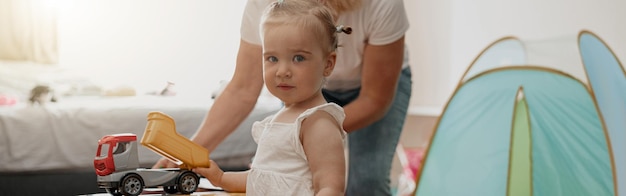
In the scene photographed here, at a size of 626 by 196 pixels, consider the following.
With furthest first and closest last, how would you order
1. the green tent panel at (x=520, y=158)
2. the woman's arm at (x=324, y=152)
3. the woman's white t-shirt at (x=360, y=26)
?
the green tent panel at (x=520, y=158) → the woman's white t-shirt at (x=360, y=26) → the woman's arm at (x=324, y=152)

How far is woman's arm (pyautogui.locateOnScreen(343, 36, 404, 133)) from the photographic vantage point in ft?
5.04

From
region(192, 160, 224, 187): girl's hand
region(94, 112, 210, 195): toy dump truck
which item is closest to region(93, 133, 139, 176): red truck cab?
region(94, 112, 210, 195): toy dump truck

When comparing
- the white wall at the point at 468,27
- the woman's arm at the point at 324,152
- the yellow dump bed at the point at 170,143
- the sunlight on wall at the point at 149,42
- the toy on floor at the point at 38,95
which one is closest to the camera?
the woman's arm at the point at 324,152

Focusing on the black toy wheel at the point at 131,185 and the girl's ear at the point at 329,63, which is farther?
the black toy wheel at the point at 131,185

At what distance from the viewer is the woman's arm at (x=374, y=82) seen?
1535 mm

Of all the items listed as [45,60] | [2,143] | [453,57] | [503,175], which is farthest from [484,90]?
[45,60]

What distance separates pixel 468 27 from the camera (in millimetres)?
3254

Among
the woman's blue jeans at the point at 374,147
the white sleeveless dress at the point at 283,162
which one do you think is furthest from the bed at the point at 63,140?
the white sleeveless dress at the point at 283,162

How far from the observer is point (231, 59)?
12.5ft

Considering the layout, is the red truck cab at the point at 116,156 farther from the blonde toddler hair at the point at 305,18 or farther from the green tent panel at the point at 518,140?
the green tent panel at the point at 518,140

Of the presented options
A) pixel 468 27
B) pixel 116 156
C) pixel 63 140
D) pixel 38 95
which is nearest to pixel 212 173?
pixel 116 156

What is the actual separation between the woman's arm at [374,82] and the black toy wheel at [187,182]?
0.40 metres

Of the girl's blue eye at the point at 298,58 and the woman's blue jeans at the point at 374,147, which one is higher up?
the girl's blue eye at the point at 298,58

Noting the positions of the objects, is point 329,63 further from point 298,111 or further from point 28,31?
point 28,31
